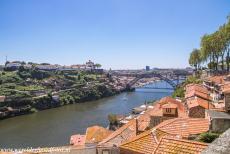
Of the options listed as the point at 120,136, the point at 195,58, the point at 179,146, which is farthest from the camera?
the point at 195,58

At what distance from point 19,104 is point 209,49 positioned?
43946 mm

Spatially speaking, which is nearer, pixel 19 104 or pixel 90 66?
pixel 19 104

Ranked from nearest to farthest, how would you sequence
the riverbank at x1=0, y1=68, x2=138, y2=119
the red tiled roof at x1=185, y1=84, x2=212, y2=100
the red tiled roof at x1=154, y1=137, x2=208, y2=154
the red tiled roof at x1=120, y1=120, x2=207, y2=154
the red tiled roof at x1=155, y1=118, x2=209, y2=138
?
the red tiled roof at x1=154, y1=137, x2=208, y2=154 < the red tiled roof at x1=120, y1=120, x2=207, y2=154 < the red tiled roof at x1=155, y1=118, x2=209, y2=138 < the red tiled roof at x1=185, y1=84, x2=212, y2=100 < the riverbank at x1=0, y1=68, x2=138, y2=119

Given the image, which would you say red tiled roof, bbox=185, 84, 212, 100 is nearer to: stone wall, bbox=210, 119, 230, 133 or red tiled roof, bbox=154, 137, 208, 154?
stone wall, bbox=210, 119, 230, 133

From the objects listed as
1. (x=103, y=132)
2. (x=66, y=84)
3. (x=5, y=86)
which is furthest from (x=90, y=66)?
(x=103, y=132)

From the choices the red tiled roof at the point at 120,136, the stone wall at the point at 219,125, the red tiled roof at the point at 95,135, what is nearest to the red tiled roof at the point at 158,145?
the stone wall at the point at 219,125

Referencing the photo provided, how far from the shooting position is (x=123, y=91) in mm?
115750

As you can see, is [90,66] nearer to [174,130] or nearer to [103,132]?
[103,132]

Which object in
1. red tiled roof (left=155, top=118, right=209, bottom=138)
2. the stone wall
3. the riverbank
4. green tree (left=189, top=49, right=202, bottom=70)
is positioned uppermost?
green tree (left=189, top=49, right=202, bottom=70)

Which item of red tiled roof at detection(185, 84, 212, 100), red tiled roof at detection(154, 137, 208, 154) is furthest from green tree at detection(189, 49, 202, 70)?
red tiled roof at detection(154, 137, 208, 154)

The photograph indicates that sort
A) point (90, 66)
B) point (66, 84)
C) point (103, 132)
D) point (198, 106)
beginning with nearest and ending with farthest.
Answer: point (198, 106) → point (103, 132) → point (66, 84) → point (90, 66)

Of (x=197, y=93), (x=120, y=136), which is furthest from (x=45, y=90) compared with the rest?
(x=120, y=136)

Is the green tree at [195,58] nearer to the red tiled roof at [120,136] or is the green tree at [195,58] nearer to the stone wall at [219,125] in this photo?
the red tiled roof at [120,136]

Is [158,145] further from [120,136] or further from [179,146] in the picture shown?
[120,136]
